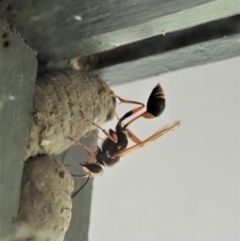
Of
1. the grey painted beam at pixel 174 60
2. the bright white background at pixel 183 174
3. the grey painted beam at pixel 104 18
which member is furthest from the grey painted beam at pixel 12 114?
the bright white background at pixel 183 174

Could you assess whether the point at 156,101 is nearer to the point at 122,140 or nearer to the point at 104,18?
the point at 122,140

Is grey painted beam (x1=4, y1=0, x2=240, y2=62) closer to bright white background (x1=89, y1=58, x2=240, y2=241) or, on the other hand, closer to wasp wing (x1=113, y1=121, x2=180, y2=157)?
wasp wing (x1=113, y1=121, x2=180, y2=157)

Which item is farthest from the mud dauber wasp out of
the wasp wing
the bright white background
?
the bright white background

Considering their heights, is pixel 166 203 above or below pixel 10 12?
below

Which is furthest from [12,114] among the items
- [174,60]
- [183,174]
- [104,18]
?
[183,174]

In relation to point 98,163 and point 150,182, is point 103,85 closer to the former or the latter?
point 98,163

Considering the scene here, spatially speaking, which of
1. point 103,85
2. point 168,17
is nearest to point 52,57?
point 103,85

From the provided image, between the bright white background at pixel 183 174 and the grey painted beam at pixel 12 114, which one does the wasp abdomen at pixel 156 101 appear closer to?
the bright white background at pixel 183 174

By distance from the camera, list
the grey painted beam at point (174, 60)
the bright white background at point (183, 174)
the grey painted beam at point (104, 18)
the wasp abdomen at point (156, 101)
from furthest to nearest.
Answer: the bright white background at point (183, 174) < the wasp abdomen at point (156, 101) < the grey painted beam at point (174, 60) < the grey painted beam at point (104, 18)

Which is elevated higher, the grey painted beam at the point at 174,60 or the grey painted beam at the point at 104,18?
the grey painted beam at the point at 174,60
